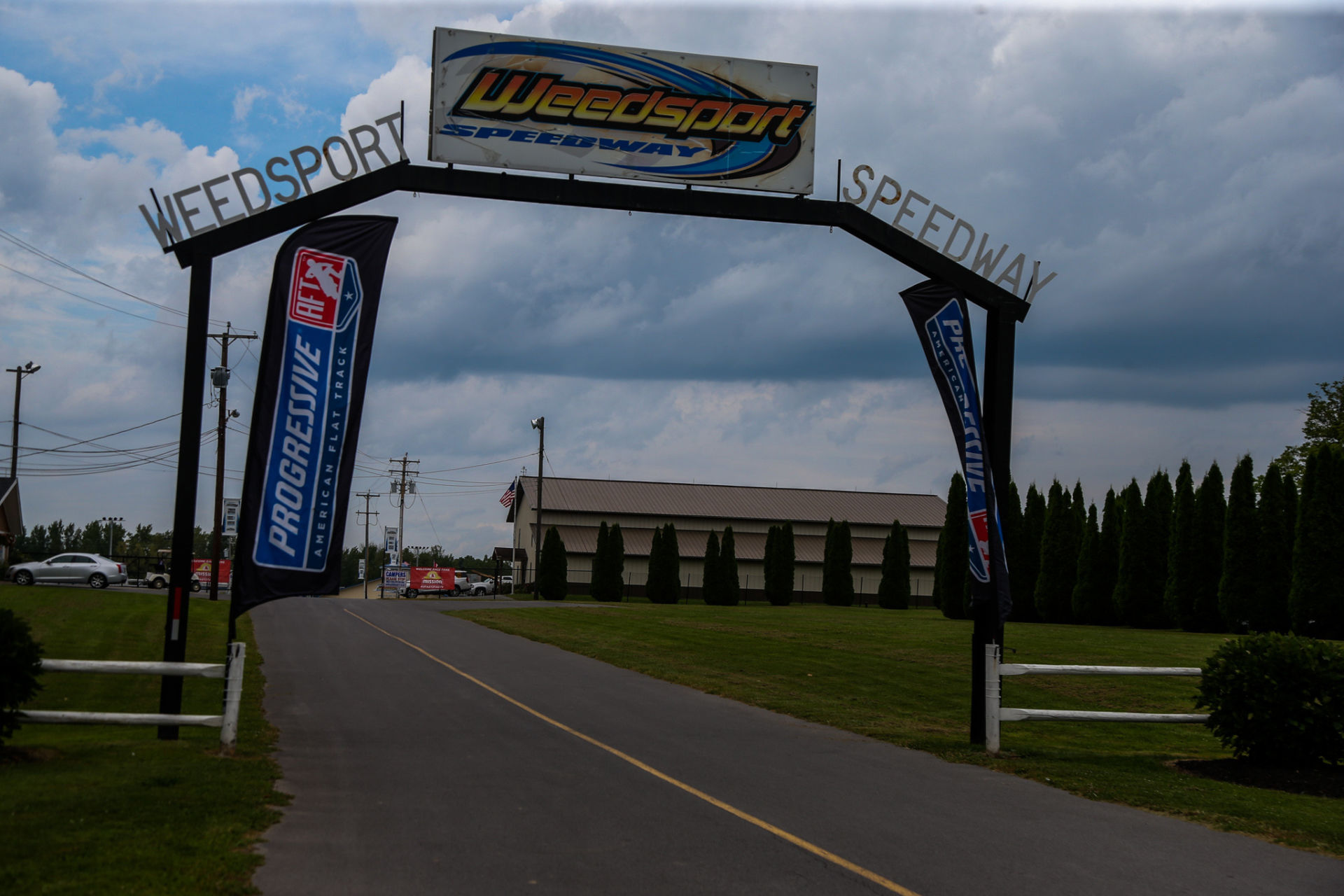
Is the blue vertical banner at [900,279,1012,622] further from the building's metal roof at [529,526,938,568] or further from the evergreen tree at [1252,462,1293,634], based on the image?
the building's metal roof at [529,526,938,568]

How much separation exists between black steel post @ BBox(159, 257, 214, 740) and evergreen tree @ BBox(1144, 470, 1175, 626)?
38.6m

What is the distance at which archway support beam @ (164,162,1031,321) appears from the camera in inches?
449

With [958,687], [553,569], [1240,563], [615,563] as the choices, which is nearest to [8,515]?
[553,569]

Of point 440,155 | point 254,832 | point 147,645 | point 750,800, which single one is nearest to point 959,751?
point 750,800

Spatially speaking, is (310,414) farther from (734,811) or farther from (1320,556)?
(1320,556)

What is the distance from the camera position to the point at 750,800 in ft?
28.4

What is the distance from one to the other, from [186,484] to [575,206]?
5.32m

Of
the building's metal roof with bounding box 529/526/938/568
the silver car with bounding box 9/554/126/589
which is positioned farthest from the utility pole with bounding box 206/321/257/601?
the building's metal roof with bounding box 529/526/938/568

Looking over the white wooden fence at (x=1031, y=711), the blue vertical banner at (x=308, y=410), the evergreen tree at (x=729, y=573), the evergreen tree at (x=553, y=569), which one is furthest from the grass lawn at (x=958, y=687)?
the evergreen tree at (x=553, y=569)

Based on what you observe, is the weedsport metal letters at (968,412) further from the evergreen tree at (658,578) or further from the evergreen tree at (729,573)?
the evergreen tree at (658,578)

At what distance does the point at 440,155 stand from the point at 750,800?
805cm

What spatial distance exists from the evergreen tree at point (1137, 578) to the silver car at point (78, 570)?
4348 cm

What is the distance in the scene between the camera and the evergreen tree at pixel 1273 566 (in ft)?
116

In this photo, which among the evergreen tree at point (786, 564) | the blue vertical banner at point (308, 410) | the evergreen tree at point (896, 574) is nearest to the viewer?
the blue vertical banner at point (308, 410)
